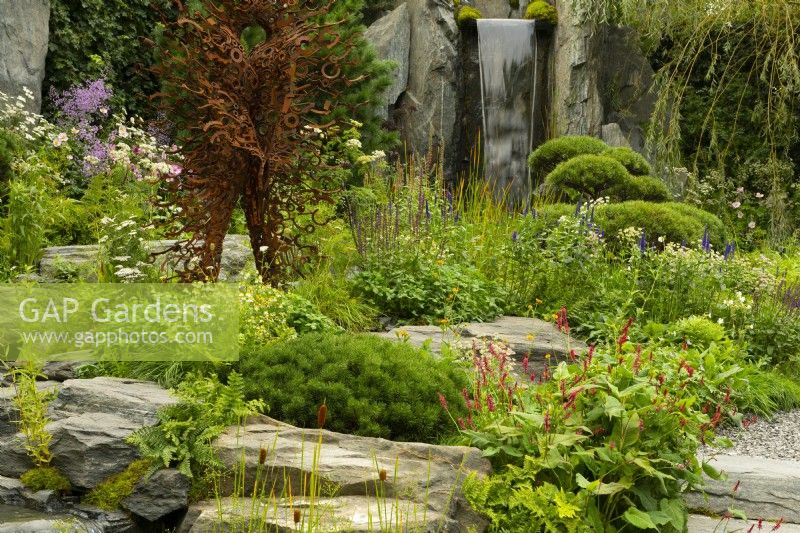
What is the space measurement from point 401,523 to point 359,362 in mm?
1219

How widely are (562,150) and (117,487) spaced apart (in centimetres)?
784

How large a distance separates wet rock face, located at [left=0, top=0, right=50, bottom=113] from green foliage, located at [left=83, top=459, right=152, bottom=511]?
306 inches

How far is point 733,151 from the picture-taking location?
43.2ft

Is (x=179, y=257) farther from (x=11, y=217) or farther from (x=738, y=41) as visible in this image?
(x=738, y=41)

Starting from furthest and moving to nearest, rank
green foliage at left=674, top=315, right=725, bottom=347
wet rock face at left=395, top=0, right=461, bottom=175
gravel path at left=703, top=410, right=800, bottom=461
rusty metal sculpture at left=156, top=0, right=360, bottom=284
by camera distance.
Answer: wet rock face at left=395, top=0, right=461, bottom=175
green foliage at left=674, top=315, right=725, bottom=347
rusty metal sculpture at left=156, top=0, right=360, bottom=284
gravel path at left=703, top=410, right=800, bottom=461

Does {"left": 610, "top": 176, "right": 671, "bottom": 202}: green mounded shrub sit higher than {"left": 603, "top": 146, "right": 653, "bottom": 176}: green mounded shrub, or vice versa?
{"left": 603, "top": 146, "right": 653, "bottom": 176}: green mounded shrub

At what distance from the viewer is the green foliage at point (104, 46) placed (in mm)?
10844

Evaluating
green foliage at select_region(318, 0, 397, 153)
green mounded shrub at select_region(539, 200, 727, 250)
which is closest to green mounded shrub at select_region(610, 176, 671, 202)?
green mounded shrub at select_region(539, 200, 727, 250)

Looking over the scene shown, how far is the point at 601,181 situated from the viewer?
32.2 feet

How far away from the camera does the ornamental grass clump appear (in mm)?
3277

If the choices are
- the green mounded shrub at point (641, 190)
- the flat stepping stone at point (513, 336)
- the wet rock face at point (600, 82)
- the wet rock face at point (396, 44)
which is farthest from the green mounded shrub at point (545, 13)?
the flat stepping stone at point (513, 336)

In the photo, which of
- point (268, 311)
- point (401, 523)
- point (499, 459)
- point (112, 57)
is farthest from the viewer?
point (112, 57)

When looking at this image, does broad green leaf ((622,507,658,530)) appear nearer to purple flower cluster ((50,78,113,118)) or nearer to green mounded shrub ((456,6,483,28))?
purple flower cluster ((50,78,113,118))

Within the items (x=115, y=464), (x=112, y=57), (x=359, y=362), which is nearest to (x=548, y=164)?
(x=112, y=57)
